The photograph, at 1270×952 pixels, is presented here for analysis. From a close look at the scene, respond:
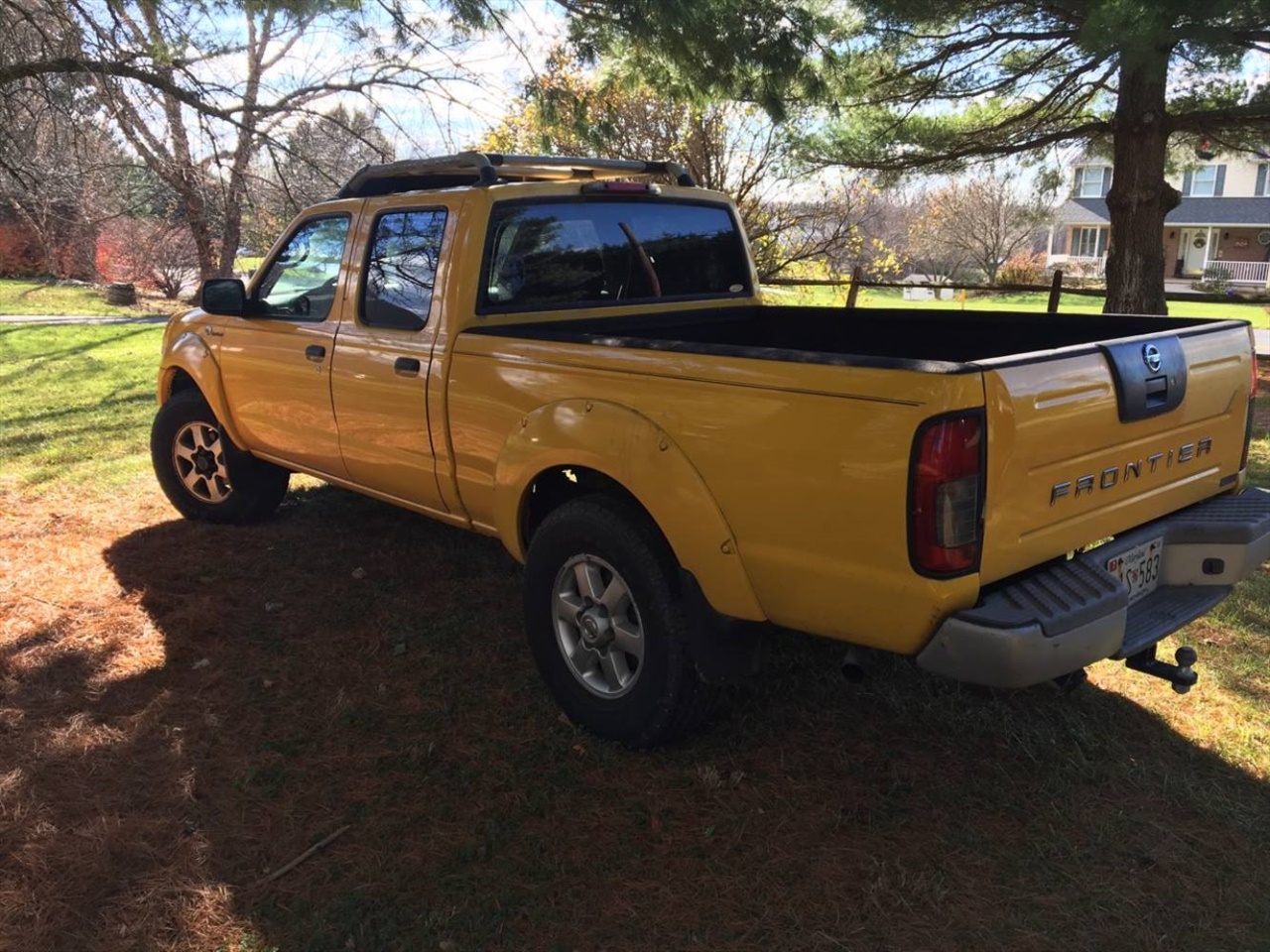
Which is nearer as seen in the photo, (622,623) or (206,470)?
(622,623)

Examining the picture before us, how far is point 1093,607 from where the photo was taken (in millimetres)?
2512

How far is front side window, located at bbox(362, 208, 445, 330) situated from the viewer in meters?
3.96

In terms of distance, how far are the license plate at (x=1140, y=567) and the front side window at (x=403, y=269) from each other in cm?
271

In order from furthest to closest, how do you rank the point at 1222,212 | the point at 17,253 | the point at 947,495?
1. the point at 1222,212
2. the point at 17,253
3. the point at 947,495

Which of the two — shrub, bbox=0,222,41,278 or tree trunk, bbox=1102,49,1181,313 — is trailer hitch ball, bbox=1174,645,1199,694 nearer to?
tree trunk, bbox=1102,49,1181,313

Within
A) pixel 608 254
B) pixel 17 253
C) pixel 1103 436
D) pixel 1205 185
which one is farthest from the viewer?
pixel 1205 185

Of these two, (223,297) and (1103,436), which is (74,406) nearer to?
(223,297)

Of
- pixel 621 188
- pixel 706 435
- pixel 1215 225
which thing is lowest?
pixel 706 435

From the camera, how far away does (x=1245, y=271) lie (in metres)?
40.6

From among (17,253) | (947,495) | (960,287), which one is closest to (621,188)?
(947,495)

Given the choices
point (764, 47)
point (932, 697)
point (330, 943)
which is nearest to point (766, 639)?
point (932, 697)

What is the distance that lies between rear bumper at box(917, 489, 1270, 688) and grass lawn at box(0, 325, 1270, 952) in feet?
1.96

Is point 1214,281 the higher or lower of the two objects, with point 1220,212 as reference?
lower

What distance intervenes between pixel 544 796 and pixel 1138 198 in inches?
413
